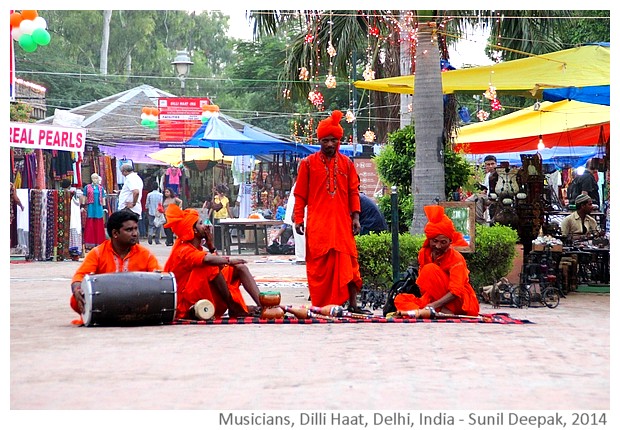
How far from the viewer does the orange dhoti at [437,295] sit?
1073cm

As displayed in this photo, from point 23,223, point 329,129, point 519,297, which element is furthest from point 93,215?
point 329,129

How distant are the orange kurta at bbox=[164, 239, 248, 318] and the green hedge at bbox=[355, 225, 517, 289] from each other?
2.72 metres

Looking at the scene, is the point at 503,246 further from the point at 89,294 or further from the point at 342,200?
the point at 89,294

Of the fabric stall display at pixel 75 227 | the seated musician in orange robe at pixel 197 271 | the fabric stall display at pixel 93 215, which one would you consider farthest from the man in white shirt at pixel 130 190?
the seated musician in orange robe at pixel 197 271

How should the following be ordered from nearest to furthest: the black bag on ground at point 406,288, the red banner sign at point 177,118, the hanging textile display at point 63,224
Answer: the black bag on ground at point 406,288 → the hanging textile display at point 63,224 → the red banner sign at point 177,118

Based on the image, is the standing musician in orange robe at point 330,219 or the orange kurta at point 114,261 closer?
the orange kurta at point 114,261

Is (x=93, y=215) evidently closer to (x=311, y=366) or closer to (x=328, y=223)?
(x=328, y=223)

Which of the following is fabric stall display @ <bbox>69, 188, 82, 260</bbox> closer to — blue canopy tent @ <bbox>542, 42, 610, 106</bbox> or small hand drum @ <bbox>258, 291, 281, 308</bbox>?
blue canopy tent @ <bbox>542, 42, 610, 106</bbox>

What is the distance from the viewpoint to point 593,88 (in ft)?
44.8

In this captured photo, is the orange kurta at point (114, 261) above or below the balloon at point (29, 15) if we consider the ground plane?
below

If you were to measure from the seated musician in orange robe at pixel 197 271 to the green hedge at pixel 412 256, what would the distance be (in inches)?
102

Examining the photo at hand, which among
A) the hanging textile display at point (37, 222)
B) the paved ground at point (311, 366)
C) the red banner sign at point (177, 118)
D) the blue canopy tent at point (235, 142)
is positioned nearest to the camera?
the paved ground at point (311, 366)

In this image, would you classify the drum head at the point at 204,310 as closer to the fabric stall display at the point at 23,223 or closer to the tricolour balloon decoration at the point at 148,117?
the fabric stall display at the point at 23,223

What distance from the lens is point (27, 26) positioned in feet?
49.8
